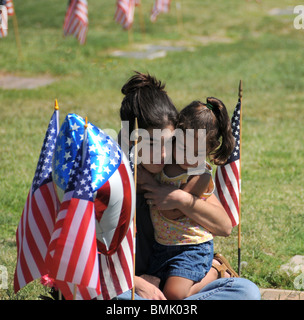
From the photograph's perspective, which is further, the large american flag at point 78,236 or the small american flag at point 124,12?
the small american flag at point 124,12

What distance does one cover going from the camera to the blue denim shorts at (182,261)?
324cm

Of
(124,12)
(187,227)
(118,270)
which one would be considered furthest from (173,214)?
(124,12)

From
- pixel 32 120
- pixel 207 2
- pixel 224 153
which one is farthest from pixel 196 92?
pixel 207 2

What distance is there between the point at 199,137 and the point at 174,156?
183 mm

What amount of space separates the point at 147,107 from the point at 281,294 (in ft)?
5.45

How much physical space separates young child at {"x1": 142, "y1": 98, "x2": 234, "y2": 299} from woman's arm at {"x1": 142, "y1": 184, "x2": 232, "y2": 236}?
0.07 m

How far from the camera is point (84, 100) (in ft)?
35.3

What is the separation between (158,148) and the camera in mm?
3145

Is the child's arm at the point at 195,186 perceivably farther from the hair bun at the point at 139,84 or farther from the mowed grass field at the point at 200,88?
the mowed grass field at the point at 200,88

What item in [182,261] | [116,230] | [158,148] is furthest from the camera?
[182,261]

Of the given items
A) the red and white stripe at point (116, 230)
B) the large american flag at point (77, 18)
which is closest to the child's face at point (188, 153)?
the red and white stripe at point (116, 230)

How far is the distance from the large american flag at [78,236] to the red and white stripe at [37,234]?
0.38 m

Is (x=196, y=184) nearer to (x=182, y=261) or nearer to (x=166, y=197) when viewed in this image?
(x=166, y=197)

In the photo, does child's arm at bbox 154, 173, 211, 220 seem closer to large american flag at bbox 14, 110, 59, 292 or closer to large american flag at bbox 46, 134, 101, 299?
large american flag at bbox 14, 110, 59, 292
